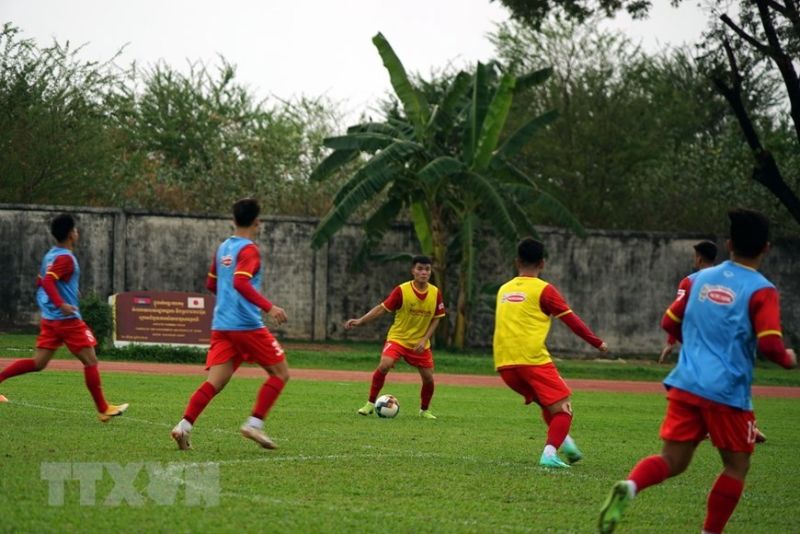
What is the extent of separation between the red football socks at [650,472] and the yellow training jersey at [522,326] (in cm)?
348

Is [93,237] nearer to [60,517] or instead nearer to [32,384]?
[32,384]

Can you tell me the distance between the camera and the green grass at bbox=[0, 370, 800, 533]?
7.89 metres

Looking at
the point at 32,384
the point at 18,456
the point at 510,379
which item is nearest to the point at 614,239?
the point at 32,384

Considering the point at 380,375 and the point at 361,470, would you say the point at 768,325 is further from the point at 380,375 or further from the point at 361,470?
the point at 380,375

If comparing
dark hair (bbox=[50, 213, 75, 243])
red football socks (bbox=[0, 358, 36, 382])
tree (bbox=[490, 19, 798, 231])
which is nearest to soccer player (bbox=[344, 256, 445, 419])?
red football socks (bbox=[0, 358, 36, 382])

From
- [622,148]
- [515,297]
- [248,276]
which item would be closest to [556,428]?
[515,297]

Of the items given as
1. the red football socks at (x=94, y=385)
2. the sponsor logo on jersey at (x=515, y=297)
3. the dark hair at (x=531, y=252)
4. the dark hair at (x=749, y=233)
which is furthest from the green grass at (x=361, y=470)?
the dark hair at (x=749, y=233)

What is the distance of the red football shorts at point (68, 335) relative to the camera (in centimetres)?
1301

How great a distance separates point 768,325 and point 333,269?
80.7ft

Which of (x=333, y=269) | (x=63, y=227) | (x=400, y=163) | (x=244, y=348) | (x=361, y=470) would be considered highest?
(x=400, y=163)

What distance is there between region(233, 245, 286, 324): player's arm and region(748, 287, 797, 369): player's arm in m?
4.24

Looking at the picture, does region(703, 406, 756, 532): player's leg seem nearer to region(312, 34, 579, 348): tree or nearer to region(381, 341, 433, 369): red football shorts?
region(381, 341, 433, 369): red football shorts

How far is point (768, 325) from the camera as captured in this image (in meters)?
7.49

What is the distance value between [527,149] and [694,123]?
9.06 meters
